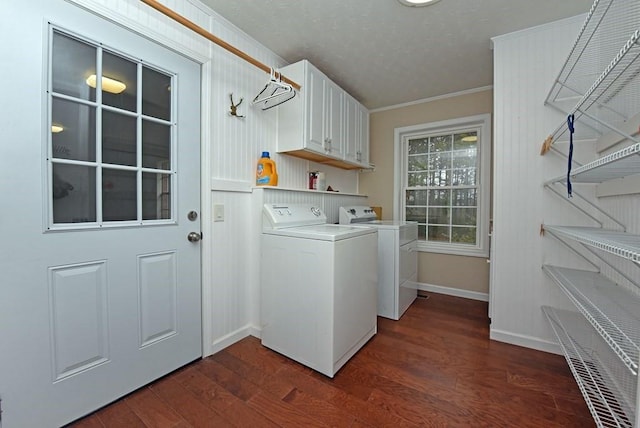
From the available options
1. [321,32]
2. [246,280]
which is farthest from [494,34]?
[246,280]

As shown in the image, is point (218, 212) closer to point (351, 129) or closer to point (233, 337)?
point (233, 337)

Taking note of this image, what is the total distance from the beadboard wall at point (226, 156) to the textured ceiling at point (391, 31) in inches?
9.6

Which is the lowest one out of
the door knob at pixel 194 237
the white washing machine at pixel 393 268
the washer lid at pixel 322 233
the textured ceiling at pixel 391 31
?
the white washing machine at pixel 393 268

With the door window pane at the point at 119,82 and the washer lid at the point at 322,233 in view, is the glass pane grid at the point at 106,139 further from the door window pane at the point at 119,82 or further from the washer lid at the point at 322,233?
the washer lid at the point at 322,233

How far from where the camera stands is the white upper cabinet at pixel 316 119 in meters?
2.34

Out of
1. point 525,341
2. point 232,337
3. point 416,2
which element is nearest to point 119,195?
point 232,337

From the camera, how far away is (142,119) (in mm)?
1570

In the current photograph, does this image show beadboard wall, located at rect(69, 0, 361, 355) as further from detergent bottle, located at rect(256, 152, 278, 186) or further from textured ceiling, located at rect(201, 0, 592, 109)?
textured ceiling, located at rect(201, 0, 592, 109)

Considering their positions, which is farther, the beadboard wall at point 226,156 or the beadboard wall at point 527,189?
the beadboard wall at point 527,189

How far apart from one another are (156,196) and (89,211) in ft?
1.12

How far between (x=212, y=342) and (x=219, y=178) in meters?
1.20

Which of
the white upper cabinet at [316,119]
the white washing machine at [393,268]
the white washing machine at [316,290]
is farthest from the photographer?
the white washing machine at [393,268]

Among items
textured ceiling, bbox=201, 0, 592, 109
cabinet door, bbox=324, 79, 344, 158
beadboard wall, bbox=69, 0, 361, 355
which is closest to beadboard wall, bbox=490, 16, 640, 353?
textured ceiling, bbox=201, 0, 592, 109

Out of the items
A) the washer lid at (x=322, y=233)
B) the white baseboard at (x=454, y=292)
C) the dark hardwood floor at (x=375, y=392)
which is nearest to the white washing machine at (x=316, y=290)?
the washer lid at (x=322, y=233)
